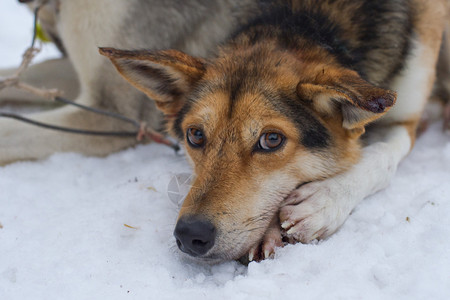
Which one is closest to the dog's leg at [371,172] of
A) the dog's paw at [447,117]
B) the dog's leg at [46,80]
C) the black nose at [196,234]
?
the black nose at [196,234]

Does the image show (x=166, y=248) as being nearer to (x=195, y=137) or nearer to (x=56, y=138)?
(x=195, y=137)

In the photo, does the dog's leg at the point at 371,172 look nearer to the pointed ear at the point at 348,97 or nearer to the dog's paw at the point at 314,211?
the dog's paw at the point at 314,211

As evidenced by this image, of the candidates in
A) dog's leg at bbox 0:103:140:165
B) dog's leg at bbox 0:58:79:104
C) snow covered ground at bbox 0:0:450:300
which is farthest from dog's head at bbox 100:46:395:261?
dog's leg at bbox 0:58:79:104

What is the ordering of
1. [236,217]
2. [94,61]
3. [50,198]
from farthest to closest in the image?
[94,61] → [50,198] → [236,217]

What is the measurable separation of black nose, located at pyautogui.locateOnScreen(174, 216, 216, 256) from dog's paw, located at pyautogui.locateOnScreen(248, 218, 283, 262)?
25cm

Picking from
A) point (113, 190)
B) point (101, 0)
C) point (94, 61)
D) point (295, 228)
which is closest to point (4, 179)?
point (113, 190)

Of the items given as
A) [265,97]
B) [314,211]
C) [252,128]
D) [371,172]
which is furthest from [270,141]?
[371,172]

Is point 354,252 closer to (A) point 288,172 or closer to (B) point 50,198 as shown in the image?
(A) point 288,172

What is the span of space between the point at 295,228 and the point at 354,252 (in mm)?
288

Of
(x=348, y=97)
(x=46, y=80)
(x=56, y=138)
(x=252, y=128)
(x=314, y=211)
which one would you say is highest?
(x=348, y=97)

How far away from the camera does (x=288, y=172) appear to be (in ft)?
7.52

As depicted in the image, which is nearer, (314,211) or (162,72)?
(314,211)

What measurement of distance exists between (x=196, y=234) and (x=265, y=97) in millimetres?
785

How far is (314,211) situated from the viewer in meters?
2.21
